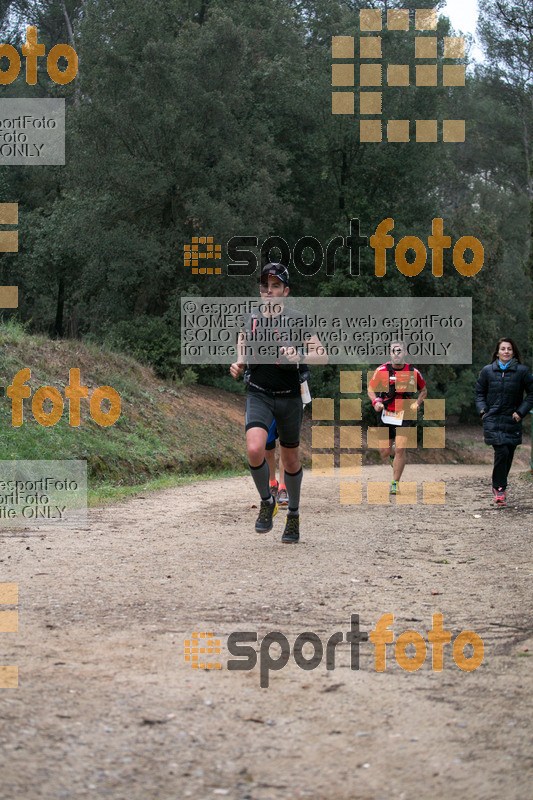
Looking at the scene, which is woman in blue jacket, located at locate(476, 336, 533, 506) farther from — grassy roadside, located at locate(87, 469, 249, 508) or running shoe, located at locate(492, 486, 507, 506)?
grassy roadside, located at locate(87, 469, 249, 508)

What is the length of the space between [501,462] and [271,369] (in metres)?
4.63

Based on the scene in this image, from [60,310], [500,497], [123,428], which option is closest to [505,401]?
[500,497]

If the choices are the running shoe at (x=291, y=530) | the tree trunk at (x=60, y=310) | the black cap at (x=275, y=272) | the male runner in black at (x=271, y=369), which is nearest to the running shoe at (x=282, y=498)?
the running shoe at (x=291, y=530)

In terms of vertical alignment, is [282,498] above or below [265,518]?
below

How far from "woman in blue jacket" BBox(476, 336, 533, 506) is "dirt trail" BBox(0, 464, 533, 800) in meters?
3.28

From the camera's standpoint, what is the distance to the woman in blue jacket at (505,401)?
1073 cm

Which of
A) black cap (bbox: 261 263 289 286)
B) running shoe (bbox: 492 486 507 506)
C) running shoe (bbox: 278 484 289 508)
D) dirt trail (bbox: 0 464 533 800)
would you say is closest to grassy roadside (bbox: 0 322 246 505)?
running shoe (bbox: 278 484 289 508)

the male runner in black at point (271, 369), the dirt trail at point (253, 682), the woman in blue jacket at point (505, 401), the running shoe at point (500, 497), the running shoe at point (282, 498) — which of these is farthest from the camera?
the running shoe at point (500, 497)

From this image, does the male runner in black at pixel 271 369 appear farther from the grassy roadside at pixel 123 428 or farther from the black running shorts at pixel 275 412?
the grassy roadside at pixel 123 428

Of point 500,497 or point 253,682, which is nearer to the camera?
point 253,682

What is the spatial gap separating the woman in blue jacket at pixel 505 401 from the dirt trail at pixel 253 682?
3.28m

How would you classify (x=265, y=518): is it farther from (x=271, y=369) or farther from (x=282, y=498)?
(x=282, y=498)

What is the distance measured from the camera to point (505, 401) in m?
10.8

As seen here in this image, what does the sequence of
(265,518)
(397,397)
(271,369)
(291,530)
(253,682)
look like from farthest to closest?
(397,397), (291,530), (265,518), (271,369), (253,682)
